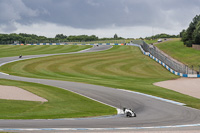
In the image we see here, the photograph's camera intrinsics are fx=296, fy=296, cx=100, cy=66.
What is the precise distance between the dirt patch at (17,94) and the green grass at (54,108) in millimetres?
828

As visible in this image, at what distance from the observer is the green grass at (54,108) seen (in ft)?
58.7

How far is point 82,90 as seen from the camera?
28.8 m

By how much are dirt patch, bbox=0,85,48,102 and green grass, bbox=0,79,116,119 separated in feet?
2.72

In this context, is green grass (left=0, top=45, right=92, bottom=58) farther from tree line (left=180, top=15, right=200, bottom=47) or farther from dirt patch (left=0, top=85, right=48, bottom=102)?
dirt patch (left=0, top=85, right=48, bottom=102)

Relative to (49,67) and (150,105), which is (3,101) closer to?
(150,105)

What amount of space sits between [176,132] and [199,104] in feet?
33.5

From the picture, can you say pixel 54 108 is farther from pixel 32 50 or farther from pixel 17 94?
pixel 32 50

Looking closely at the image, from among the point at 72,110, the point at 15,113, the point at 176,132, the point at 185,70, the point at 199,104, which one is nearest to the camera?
the point at 176,132

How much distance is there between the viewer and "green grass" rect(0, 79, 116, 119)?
58.7 ft

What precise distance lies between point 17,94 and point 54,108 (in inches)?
240

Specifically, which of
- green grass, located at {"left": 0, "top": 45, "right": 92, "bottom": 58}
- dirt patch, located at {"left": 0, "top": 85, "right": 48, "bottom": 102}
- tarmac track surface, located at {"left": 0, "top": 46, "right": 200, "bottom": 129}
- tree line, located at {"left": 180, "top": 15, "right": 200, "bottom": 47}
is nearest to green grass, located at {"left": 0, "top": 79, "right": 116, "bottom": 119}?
dirt patch, located at {"left": 0, "top": 85, "right": 48, "bottom": 102}

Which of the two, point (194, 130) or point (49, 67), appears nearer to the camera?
point (194, 130)

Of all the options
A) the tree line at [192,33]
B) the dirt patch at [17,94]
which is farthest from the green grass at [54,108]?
the tree line at [192,33]

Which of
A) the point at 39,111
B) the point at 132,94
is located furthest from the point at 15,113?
the point at 132,94
